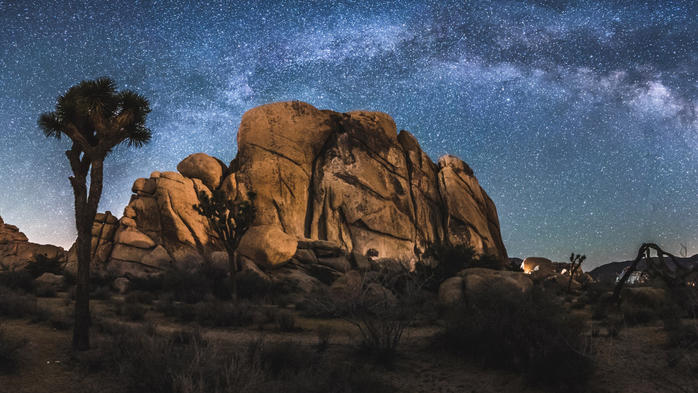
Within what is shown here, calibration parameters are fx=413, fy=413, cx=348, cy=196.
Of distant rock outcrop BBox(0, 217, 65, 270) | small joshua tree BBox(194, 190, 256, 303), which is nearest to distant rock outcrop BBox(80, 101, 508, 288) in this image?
small joshua tree BBox(194, 190, 256, 303)

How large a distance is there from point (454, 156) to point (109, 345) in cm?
4255

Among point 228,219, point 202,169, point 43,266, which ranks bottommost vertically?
point 43,266

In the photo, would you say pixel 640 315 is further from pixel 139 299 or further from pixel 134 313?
pixel 139 299

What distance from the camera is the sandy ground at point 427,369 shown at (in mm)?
6988

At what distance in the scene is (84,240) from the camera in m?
8.93

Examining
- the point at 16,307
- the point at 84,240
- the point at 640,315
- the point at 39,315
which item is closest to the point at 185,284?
the point at 16,307

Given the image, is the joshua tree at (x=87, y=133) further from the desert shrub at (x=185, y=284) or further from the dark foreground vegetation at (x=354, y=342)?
the desert shrub at (x=185, y=284)

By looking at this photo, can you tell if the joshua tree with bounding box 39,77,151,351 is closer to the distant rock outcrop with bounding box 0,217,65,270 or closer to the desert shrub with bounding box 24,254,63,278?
the desert shrub with bounding box 24,254,63,278

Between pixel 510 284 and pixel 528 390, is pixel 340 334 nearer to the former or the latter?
pixel 528 390

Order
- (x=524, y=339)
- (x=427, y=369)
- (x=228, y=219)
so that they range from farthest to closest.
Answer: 1. (x=228, y=219)
2. (x=427, y=369)
3. (x=524, y=339)

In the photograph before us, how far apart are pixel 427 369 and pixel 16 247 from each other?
44.1m

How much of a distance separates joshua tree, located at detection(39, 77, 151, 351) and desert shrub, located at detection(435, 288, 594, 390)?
8.11 metres

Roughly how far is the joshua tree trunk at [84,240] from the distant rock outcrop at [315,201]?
66.3 ft

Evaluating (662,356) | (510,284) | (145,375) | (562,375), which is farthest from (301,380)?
(510,284)
